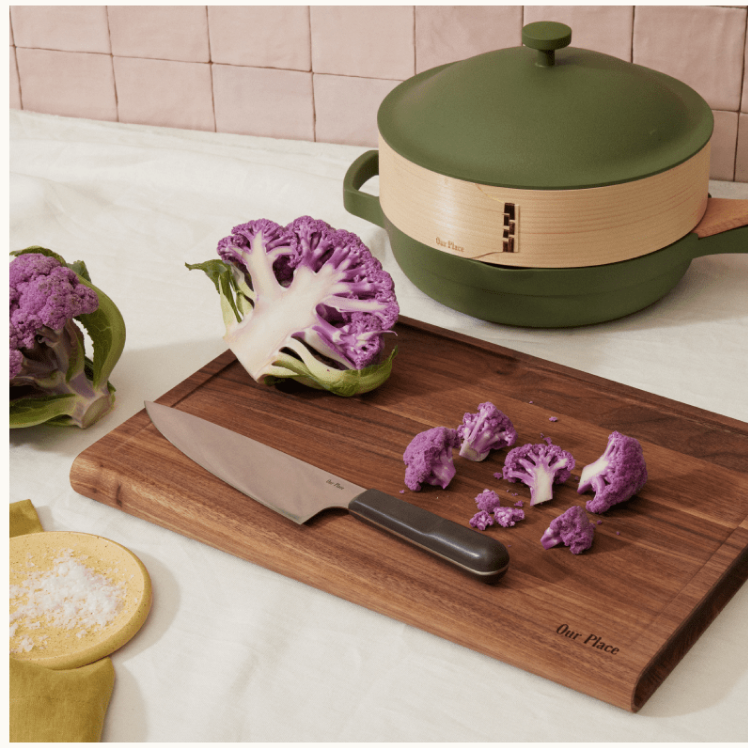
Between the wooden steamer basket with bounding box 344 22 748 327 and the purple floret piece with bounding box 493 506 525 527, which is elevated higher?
the wooden steamer basket with bounding box 344 22 748 327

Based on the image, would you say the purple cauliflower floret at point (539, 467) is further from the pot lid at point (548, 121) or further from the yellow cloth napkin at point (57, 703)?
the yellow cloth napkin at point (57, 703)

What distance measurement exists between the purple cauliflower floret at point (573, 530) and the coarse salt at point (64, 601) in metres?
0.38

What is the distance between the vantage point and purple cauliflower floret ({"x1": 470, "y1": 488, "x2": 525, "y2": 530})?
2.86 feet

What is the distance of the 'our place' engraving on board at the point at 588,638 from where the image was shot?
0.76m

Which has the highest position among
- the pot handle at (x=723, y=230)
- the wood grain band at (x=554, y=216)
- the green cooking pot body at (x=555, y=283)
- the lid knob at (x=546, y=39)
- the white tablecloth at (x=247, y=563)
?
the lid knob at (x=546, y=39)

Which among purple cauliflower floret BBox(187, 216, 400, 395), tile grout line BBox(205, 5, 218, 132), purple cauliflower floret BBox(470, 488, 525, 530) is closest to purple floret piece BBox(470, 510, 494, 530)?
purple cauliflower floret BBox(470, 488, 525, 530)

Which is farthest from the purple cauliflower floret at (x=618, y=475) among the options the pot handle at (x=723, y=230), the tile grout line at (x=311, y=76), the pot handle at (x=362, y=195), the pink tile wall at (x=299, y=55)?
the tile grout line at (x=311, y=76)

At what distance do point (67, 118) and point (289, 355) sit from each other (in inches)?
42.5

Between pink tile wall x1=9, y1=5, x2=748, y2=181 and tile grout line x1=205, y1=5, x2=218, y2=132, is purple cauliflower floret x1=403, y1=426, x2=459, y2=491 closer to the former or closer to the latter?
pink tile wall x1=9, y1=5, x2=748, y2=181

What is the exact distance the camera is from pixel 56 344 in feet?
3.27

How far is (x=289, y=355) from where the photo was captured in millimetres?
1050

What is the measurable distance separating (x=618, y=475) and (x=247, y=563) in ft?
1.14

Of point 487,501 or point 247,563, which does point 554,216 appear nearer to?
point 487,501

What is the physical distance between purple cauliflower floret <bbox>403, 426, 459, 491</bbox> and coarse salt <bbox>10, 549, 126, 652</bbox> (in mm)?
283
